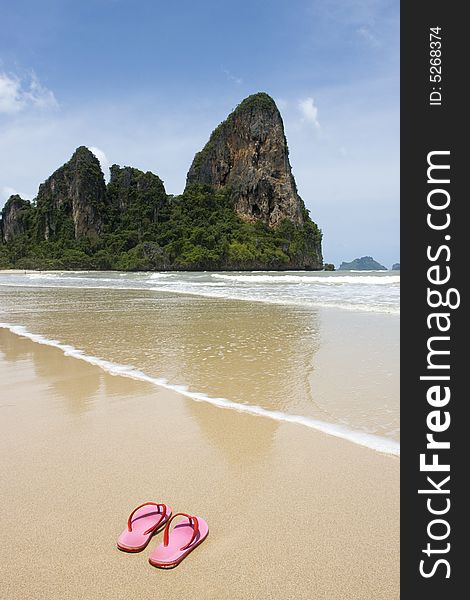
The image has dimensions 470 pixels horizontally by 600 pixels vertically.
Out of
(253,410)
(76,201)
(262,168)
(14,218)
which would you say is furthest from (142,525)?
(14,218)

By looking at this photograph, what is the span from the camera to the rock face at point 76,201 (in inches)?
3703

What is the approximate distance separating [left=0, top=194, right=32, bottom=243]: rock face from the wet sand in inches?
4376

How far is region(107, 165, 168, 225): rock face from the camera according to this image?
95875 millimetres

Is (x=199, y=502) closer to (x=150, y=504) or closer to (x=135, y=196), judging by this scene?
(x=150, y=504)

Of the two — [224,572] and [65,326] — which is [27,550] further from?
[65,326]

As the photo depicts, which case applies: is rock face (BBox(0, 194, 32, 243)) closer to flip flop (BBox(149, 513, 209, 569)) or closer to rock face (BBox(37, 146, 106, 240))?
rock face (BBox(37, 146, 106, 240))

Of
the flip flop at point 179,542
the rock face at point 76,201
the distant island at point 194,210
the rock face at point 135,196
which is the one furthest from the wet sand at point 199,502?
the rock face at point 76,201

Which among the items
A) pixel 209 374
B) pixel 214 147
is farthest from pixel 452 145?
pixel 214 147

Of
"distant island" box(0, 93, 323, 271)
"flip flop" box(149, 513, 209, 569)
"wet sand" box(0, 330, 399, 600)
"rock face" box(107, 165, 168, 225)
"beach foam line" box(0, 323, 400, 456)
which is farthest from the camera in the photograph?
"rock face" box(107, 165, 168, 225)

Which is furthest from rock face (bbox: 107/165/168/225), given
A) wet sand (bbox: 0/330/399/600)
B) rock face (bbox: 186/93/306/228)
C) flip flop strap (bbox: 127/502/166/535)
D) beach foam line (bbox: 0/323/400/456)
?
flip flop strap (bbox: 127/502/166/535)

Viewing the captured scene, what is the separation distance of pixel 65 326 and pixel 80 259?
255ft

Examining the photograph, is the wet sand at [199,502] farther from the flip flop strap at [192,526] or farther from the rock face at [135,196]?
the rock face at [135,196]

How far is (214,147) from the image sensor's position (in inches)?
4156

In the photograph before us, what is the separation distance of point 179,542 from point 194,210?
97.7m
